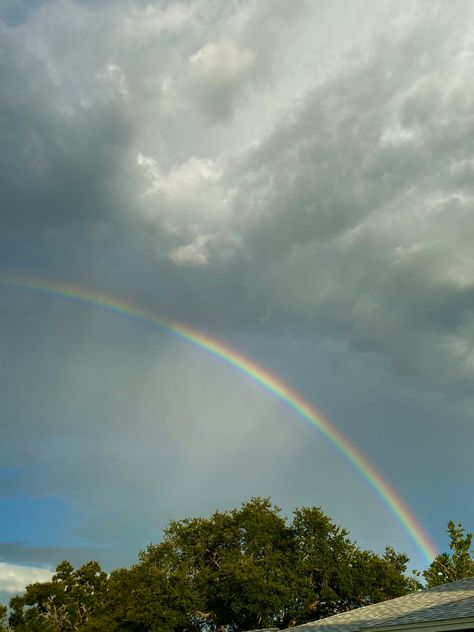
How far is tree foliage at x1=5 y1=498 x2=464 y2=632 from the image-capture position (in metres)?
47.4

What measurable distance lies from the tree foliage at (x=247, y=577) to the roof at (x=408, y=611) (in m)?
18.7

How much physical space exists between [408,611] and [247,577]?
80.5 feet

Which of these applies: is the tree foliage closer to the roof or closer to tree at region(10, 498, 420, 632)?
tree at region(10, 498, 420, 632)

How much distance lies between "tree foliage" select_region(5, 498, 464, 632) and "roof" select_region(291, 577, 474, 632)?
737 inches

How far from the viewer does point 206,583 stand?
5228 cm

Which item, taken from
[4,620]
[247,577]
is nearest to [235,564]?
[247,577]

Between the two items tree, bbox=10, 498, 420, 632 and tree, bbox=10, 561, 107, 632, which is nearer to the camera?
tree, bbox=10, 498, 420, 632

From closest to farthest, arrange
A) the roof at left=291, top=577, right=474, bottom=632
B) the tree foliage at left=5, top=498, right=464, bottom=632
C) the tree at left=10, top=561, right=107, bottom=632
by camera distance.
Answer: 1. the roof at left=291, top=577, right=474, bottom=632
2. the tree foliage at left=5, top=498, right=464, bottom=632
3. the tree at left=10, top=561, right=107, bottom=632

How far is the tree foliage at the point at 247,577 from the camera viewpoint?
1866 inches

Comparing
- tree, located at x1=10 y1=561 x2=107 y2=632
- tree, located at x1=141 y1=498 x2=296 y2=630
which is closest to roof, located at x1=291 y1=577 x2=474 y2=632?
tree, located at x1=141 y1=498 x2=296 y2=630

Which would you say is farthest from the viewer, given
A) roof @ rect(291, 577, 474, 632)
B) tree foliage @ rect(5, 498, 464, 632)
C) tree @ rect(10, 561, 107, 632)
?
tree @ rect(10, 561, 107, 632)

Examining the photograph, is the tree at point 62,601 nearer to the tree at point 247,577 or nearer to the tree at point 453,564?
the tree at point 247,577

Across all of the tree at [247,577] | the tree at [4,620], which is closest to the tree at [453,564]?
the tree at [247,577]

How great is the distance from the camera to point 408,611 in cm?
2484
